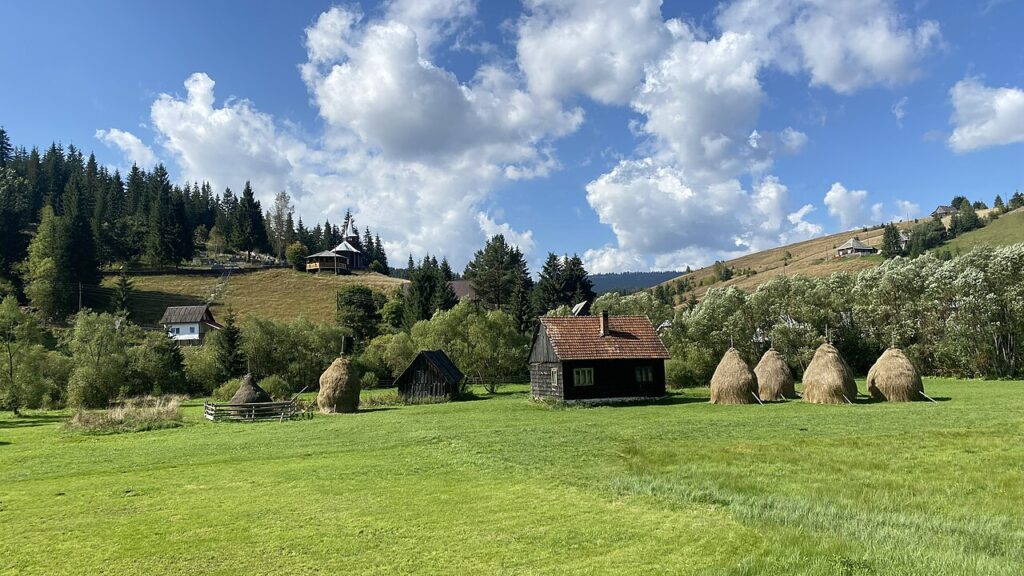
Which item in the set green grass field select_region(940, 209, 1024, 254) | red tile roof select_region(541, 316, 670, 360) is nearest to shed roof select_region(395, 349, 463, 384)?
red tile roof select_region(541, 316, 670, 360)

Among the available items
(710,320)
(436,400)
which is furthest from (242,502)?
(710,320)

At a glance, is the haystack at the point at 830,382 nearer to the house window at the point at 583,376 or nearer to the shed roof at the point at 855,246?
the house window at the point at 583,376

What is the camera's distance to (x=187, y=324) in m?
78.6

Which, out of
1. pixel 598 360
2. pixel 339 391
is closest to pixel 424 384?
pixel 339 391

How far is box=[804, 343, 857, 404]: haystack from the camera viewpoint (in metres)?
30.8

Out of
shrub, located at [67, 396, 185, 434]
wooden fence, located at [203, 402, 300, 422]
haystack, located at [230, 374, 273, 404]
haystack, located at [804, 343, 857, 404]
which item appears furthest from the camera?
haystack, located at [230, 374, 273, 404]

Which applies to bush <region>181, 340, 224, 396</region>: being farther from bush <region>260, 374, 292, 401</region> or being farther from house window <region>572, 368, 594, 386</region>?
house window <region>572, 368, 594, 386</region>

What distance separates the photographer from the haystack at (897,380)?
30.9 m

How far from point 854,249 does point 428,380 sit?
132707mm

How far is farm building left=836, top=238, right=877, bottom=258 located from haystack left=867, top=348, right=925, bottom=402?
12014 cm

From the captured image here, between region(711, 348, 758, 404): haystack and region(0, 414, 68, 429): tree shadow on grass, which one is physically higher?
region(711, 348, 758, 404): haystack

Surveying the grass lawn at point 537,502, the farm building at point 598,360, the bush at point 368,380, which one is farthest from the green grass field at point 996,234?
the grass lawn at point 537,502

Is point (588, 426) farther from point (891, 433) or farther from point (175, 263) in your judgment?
point (175, 263)

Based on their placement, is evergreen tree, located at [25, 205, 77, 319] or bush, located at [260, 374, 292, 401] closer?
bush, located at [260, 374, 292, 401]
